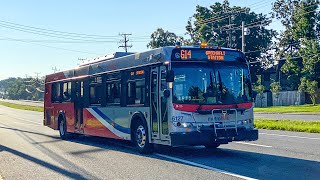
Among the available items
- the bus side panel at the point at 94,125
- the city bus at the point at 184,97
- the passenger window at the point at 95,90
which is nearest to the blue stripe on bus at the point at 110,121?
the city bus at the point at 184,97

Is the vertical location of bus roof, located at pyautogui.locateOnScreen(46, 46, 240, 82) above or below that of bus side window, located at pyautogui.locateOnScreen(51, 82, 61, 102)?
above

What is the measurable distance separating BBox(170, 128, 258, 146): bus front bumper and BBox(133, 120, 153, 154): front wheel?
1634mm

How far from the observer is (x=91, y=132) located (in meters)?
17.6

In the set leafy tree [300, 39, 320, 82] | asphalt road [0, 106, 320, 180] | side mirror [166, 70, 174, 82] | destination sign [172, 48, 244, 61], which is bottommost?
asphalt road [0, 106, 320, 180]

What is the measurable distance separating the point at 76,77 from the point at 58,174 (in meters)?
9.35

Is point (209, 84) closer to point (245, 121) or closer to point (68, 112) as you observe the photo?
point (245, 121)

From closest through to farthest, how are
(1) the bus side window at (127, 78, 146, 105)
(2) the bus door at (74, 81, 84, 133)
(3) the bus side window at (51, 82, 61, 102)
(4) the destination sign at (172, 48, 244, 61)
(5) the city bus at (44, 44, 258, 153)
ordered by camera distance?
(5) the city bus at (44, 44, 258, 153), (4) the destination sign at (172, 48, 244, 61), (1) the bus side window at (127, 78, 146, 105), (2) the bus door at (74, 81, 84, 133), (3) the bus side window at (51, 82, 61, 102)

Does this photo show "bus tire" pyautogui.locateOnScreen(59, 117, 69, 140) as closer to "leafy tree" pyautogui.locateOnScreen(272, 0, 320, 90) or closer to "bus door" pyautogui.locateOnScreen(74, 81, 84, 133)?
"bus door" pyautogui.locateOnScreen(74, 81, 84, 133)

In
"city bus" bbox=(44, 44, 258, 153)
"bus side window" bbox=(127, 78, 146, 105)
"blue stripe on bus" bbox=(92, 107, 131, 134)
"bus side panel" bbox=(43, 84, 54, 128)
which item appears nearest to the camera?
"city bus" bbox=(44, 44, 258, 153)

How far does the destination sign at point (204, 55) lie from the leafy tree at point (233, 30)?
58.2m

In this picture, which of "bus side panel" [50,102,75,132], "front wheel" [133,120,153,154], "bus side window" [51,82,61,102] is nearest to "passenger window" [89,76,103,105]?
"bus side panel" [50,102,75,132]

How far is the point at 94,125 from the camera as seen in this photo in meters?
17.2

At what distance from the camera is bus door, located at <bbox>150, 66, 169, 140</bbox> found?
1223cm

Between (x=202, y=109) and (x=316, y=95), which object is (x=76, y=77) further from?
(x=316, y=95)
